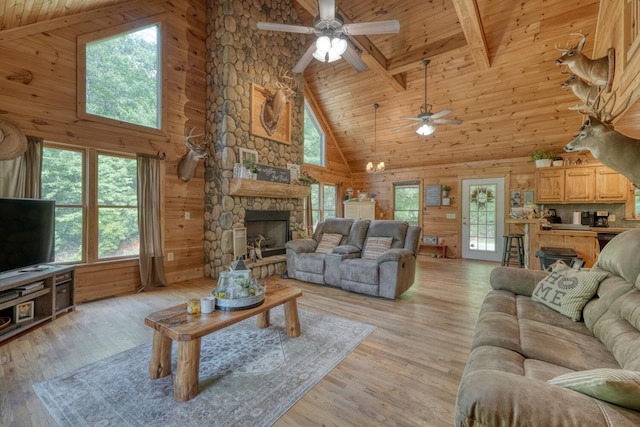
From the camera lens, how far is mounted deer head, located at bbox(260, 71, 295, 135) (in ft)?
17.5

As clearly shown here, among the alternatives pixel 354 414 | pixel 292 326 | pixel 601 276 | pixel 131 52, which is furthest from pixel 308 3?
pixel 354 414

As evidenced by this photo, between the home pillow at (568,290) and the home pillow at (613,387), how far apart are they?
4.33 feet

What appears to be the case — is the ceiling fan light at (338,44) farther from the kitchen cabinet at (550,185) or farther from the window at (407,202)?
the window at (407,202)

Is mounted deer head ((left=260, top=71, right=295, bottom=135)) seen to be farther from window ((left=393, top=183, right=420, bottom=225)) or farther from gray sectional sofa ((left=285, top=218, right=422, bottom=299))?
window ((left=393, top=183, right=420, bottom=225))

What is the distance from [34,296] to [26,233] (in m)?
0.65

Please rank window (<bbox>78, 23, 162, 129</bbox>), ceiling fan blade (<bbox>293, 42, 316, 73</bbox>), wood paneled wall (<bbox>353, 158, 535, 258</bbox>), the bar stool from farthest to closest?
wood paneled wall (<bbox>353, 158, 535, 258</bbox>), the bar stool, window (<bbox>78, 23, 162, 129</bbox>), ceiling fan blade (<bbox>293, 42, 316, 73</bbox>)

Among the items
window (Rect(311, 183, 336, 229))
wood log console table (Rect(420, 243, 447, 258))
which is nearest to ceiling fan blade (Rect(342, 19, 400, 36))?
window (Rect(311, 183, 336, 229))

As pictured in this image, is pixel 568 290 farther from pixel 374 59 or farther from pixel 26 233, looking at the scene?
pixel 26 233

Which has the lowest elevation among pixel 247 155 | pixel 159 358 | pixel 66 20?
pixel 159 358

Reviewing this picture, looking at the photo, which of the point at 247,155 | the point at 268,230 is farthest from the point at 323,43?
the point at 268,230

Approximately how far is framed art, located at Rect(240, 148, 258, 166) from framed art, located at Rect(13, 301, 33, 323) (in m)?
3.11

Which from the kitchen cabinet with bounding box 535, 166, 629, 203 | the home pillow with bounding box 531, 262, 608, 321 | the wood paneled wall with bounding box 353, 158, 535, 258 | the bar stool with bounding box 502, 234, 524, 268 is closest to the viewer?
the home pillow with bounding box 531, 262, 608, 321

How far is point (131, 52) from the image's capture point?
13.5 ft

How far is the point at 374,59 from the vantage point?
4812mm
